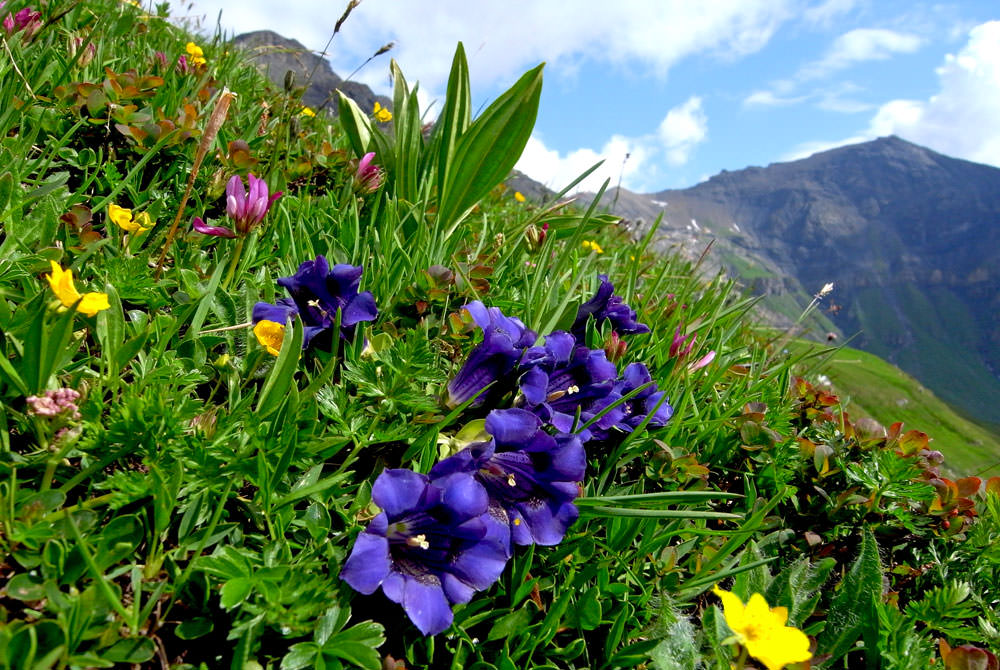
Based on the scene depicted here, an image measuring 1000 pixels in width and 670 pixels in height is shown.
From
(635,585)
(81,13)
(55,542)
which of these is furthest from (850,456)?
(81,13)

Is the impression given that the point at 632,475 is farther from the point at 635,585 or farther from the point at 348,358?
the point at 348,358

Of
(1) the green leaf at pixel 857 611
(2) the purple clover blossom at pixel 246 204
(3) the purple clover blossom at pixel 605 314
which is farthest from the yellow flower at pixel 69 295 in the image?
(1) the green leaf at pixel 857 611

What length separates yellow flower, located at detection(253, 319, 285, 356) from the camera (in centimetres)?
173

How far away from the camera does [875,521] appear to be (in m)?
2.24

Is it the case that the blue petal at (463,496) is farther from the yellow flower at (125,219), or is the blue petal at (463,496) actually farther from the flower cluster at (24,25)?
the flower cluster at (24,25)

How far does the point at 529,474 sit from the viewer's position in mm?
1662

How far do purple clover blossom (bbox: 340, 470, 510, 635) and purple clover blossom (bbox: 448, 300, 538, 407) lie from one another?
13.9 inches

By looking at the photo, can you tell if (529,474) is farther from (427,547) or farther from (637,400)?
(637,400)

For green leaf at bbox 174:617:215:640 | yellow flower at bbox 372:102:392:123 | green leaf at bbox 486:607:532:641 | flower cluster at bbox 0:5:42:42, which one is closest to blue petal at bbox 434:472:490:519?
green leaf at bbox 486:607:532:641

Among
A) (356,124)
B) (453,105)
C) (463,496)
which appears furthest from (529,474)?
(356,124)

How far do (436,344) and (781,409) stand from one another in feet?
4.64

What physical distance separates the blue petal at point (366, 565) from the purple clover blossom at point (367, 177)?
1.97 meters

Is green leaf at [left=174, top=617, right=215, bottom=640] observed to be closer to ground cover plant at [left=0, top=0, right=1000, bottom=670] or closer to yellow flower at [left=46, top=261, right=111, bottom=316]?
ground cover plant at [left=0, top=0, right=1000, bottom=670]

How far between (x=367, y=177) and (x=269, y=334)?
1.40 meters
